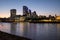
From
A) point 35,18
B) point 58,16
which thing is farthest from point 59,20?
point 35,18

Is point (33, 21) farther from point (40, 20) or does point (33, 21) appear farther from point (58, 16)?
point (58, 16)

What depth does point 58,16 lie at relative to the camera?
17300 cm

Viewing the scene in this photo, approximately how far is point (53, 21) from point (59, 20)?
30.8 feet

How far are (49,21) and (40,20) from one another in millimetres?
13342

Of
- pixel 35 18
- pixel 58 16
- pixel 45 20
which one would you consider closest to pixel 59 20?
pixel 58 16

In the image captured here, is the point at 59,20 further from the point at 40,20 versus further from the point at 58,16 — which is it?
the point at 40,20

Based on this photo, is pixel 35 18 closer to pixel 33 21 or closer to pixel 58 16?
pixel 33 21

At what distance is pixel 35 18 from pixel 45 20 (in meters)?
18.4

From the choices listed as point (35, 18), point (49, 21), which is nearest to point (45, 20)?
point (49, 21)

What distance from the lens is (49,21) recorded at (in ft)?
587

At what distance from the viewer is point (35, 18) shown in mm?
169750

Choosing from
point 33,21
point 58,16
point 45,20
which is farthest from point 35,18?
point 58,16

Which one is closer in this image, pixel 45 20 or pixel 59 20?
pixel 59 20

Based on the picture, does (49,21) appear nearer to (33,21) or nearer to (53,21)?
(53,21)
